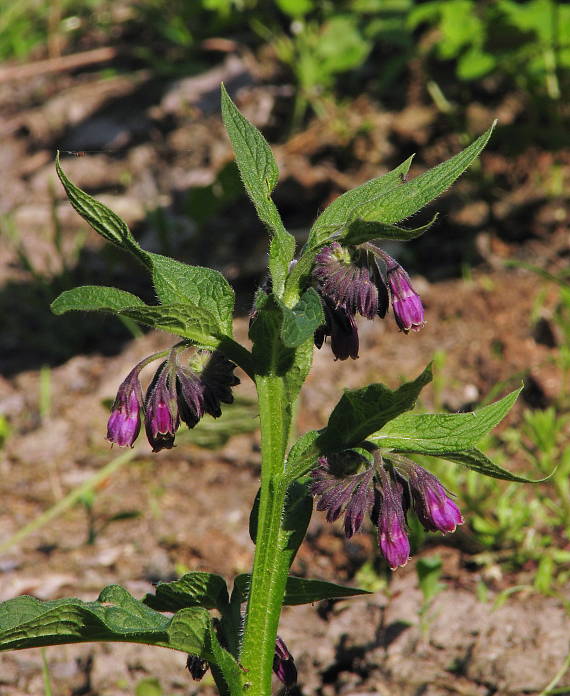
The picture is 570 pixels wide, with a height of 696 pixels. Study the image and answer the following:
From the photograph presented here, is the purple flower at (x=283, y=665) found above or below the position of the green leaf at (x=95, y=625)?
below

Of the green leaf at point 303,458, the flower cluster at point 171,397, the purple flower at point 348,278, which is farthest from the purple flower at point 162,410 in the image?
the purple flower at point 348,278

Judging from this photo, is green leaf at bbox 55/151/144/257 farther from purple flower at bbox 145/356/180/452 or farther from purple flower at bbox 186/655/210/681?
purple flower at bbox 186/655/210/681

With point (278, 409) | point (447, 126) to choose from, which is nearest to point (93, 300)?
point (278, 409)

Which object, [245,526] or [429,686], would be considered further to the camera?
[245,526]

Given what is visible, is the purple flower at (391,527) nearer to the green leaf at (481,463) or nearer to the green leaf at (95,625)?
the green leaf at (481,463)

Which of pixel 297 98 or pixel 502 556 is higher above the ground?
pixel 297 98

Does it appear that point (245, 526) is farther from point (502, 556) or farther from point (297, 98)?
point (297, 98)

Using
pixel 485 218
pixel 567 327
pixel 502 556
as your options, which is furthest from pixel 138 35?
pixel 502 556
